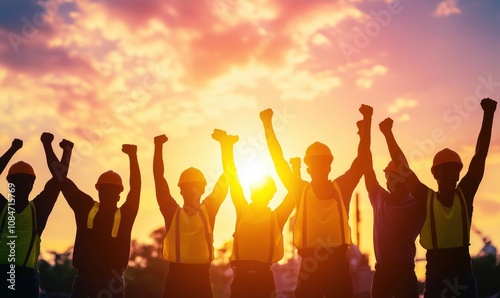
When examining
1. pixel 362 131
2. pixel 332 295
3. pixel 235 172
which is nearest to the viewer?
pixel 332 295

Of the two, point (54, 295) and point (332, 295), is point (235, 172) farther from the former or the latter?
point (54, 295)

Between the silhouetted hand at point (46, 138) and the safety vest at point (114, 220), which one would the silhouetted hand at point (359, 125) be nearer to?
the safety vest at point (114, 220)

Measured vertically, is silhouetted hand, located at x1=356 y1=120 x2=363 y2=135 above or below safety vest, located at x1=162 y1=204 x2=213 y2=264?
above

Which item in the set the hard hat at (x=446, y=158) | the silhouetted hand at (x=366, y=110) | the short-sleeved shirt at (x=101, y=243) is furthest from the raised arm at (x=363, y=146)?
the short-sleeved shirt at (x=101, y=243)

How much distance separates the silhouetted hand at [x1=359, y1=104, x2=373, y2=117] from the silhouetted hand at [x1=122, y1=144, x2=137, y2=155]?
11.9 ft

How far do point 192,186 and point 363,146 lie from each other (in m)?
2.65

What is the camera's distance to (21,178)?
10555mm

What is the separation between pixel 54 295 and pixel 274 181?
66067 mm

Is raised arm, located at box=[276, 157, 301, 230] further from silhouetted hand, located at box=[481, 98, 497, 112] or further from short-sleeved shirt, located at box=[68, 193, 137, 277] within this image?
silhouetted hand, located at box=[481, 98, 497, 112]

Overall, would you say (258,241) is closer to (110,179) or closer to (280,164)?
(280,164)

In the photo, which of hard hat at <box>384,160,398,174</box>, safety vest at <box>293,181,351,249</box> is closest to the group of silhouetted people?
safety vest at <box>293,181,351,249</box>

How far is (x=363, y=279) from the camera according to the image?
4834cm

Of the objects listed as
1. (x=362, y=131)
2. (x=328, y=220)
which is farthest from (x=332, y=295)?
(x=362, y=131)

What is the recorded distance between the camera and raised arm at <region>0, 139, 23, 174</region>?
10523 millimetres
